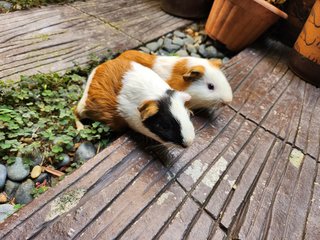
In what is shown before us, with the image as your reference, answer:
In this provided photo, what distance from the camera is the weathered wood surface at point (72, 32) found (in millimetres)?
2420

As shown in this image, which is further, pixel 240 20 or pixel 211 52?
pixel 211 52

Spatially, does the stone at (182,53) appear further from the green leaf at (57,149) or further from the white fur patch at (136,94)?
the green leaf at (57,149)

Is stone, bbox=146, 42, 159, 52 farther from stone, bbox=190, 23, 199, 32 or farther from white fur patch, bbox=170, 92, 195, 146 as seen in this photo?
white fur patch, bbox=170, 92, 195, 146

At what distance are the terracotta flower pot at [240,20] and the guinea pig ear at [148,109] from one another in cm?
199

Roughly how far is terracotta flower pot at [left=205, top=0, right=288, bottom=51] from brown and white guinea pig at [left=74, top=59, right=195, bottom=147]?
1696 mm

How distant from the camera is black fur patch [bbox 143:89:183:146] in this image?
5.21 feet

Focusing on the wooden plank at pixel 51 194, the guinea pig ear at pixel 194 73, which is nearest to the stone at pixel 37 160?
the wooden plank at pixel 51 194

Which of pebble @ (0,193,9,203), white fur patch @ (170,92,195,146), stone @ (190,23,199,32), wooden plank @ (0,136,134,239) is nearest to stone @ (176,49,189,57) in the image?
stone @ (190,23,199,32)

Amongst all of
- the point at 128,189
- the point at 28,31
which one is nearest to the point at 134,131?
the point at 128,189

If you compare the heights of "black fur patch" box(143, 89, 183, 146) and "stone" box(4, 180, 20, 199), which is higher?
"black fur patch" box(143, 89, 183, 146)

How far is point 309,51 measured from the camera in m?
2.84

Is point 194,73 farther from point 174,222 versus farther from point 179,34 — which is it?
point 179,34

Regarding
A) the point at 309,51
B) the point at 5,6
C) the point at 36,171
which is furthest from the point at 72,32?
the point at 309,51

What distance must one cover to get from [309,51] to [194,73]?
5.11 ft
